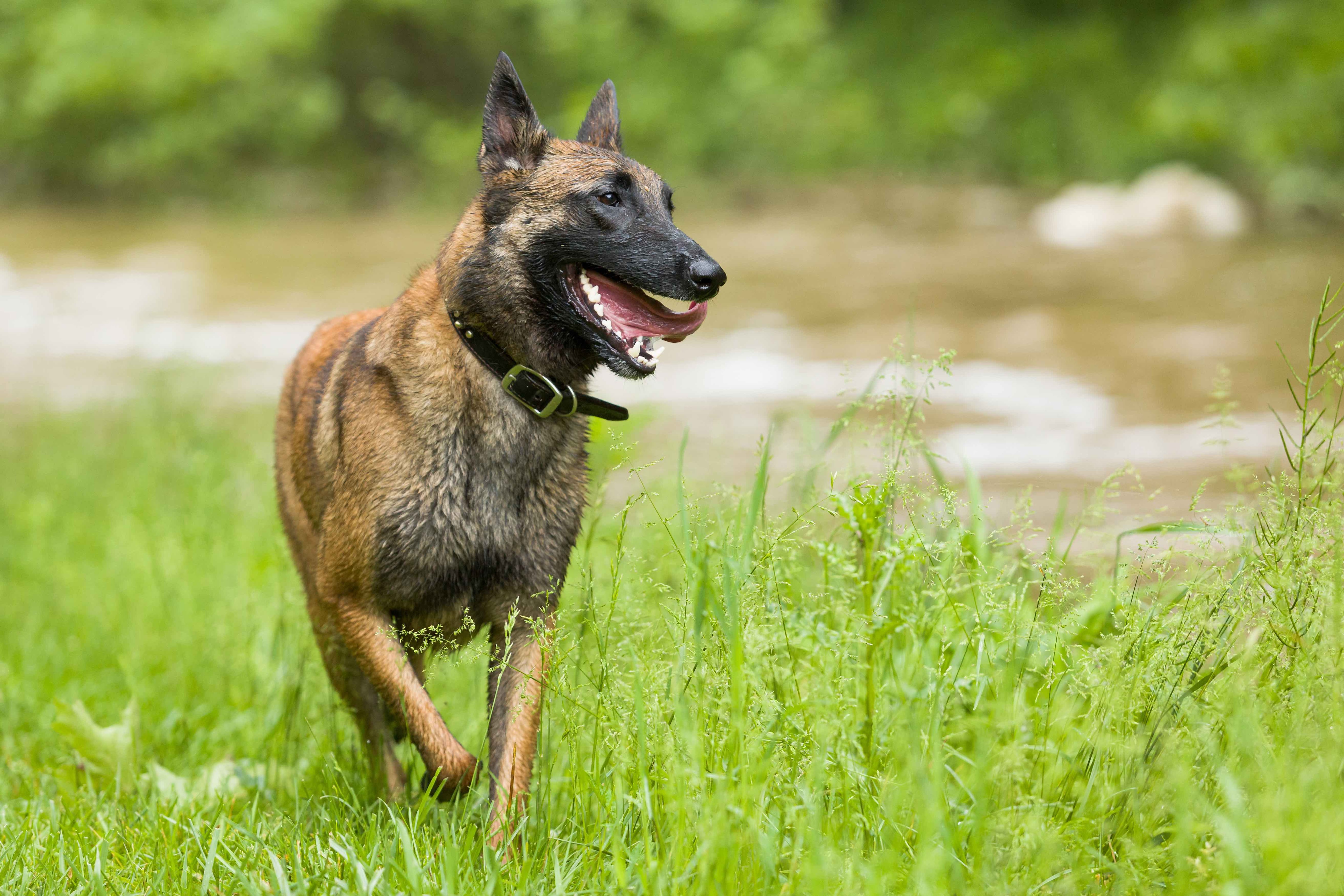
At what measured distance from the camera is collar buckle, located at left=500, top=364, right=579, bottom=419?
3051 millimetres

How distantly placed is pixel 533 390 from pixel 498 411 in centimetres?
Result: 11

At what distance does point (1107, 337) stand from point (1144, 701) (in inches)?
341

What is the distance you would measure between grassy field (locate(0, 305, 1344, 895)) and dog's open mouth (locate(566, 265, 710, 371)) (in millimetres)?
267

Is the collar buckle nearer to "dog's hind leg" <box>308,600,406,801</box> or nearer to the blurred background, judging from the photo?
"dog's hind leg" <box>308,600,406,801</box>

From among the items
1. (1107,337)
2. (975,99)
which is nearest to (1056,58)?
(975,99)

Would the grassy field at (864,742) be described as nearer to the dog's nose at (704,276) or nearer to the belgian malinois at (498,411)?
the belgian malinois at (498,411)

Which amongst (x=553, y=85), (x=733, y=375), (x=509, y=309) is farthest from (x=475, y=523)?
(x=553, y=85)

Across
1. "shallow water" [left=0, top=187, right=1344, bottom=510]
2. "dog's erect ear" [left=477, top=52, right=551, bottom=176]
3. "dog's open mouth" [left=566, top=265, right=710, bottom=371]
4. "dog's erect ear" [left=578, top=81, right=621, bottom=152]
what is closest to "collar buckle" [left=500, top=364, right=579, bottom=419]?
"dog's open mouth" [left=566, top=265, right=710, bottom=371]

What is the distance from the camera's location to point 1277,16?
15086 millimetres

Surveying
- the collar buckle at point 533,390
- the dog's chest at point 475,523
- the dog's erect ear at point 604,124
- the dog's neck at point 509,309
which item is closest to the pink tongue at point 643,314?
the dog's neck at point 509,309

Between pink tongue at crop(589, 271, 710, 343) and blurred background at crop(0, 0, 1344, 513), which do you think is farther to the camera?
blurred background at crop(0, 0, 1344, 513)

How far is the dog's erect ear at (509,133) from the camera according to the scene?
3.24 m

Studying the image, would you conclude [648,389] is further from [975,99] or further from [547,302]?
[975,99]

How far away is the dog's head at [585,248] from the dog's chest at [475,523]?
0.30 metres
